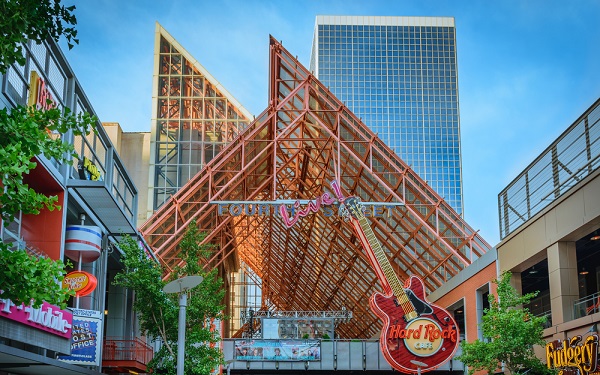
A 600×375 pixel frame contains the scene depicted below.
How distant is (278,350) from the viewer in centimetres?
5134

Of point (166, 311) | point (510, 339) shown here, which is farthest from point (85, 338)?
point (510, 339)

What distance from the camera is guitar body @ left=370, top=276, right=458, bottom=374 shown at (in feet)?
138

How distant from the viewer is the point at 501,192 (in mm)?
38156

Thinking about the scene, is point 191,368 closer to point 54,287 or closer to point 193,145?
point 54,287

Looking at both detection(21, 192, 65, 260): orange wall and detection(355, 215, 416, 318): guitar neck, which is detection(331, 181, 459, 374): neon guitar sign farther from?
detection(21, 192, 65, 260): orange wall

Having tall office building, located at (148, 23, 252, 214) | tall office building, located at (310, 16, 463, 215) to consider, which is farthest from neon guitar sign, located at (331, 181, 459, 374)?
tall office building, located at (310, 16, 463, 215)

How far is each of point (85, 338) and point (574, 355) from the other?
53.0ft

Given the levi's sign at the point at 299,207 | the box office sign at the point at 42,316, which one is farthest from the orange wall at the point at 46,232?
the levi's sign at the point at 299,207

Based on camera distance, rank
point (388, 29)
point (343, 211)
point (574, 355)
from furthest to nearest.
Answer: point (388, 29), point (343, 211), point (574, 355)

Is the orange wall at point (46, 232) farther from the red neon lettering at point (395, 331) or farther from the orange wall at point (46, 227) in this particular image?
the red neon lettering at point (395, 331)

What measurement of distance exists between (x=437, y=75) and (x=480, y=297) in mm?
137791

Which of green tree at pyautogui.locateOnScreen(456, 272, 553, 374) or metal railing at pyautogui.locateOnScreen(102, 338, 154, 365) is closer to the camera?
green tree at pyautogui.locateOnScreen(456, 272, 553, 374)

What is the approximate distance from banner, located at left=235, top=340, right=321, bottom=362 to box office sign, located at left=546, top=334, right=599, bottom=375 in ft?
72.5

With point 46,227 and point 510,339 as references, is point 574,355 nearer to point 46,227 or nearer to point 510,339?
point 510,339
